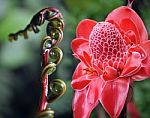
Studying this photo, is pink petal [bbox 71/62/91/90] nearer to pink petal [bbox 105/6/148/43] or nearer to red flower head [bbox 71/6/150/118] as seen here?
red flower head [bbox 71/6/150/118]

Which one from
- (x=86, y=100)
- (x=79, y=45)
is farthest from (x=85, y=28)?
(x=86, y=100)

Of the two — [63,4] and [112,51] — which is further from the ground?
[63,4]

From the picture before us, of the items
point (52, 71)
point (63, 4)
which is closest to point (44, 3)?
point (63, 4)

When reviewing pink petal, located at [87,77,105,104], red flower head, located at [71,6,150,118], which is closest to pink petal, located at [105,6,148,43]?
red flower head, located at [71,6,150,118]

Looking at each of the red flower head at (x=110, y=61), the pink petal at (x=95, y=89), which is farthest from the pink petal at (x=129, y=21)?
the pink petal at (x=95, y=89)

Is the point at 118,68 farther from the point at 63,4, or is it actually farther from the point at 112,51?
the point at 63,4
